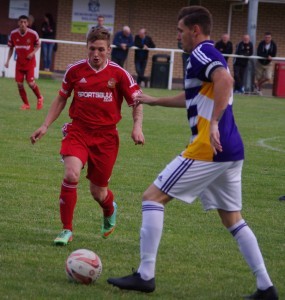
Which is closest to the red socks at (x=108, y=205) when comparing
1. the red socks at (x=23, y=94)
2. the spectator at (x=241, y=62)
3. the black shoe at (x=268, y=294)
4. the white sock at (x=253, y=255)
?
the white sock at (x=253, y=255)

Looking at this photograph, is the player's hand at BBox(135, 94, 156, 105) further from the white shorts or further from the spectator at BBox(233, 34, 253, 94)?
the spectator at BBox(233, 34, 253, 94)

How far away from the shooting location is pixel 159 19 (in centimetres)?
3384

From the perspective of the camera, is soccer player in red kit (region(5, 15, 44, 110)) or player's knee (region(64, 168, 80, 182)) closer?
player's knee (region(64, 168, 80, 182))

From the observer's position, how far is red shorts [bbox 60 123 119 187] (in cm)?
737

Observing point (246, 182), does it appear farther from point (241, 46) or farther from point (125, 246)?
point (241, 46)

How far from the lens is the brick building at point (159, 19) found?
32.8m

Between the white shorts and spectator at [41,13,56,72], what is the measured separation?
79.2 ft

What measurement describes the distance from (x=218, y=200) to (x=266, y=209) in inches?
147

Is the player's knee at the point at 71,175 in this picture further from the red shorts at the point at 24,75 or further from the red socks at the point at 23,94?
the red shorts at the point at 24,75

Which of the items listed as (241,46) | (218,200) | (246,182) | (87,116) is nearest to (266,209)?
(246,182)

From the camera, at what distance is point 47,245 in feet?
23.9

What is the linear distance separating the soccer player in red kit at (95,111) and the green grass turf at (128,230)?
47cm

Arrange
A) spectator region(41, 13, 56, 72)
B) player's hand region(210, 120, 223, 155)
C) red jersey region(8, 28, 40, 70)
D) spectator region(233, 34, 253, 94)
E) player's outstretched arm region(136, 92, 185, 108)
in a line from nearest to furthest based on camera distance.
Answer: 1. player's hand region(210, 120, 223, 155)
2. player's outstretched arm region(136, 92, 185, 108)
3. red jersey region(8, 28, 40, 70)
4. spectator region(233, 34, 253, 94)
5. spectator region(41, 13, 56, 72)

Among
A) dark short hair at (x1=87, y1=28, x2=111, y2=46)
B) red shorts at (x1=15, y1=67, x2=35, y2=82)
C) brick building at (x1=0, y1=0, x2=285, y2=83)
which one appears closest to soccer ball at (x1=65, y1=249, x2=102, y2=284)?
dark short hair at (x1=87, y1=28, x2=111, y2=46)
